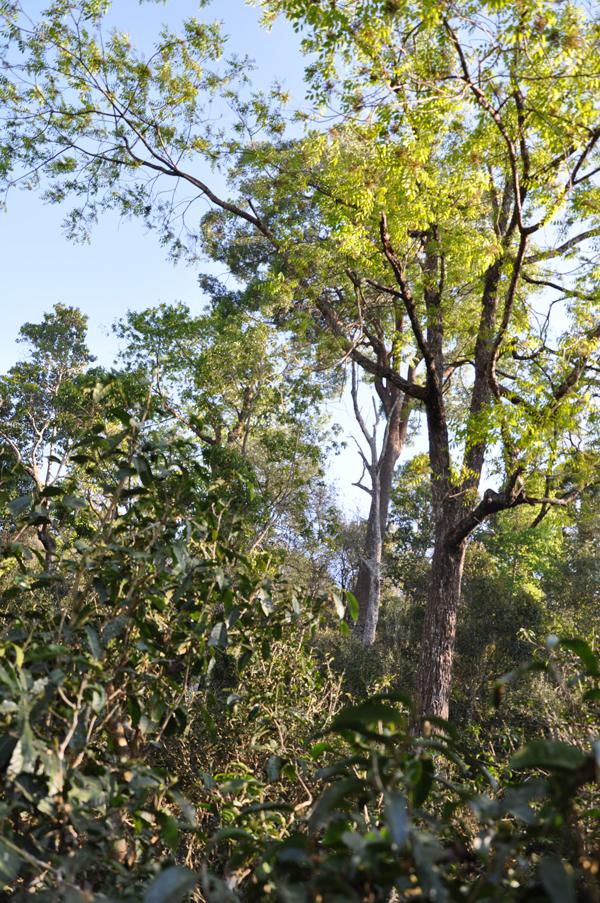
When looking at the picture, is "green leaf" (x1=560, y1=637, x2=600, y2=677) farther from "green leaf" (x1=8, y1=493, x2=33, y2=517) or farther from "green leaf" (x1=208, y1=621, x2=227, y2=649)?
"green leaf" (x1=8, y1=493, x2=33, y2=517)

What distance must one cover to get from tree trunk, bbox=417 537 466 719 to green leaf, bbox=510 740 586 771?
7.53 metres

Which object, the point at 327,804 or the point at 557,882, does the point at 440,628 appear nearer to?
the point at 327,804

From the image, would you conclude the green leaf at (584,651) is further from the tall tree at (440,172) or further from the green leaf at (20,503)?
the tall tree at (440,172)

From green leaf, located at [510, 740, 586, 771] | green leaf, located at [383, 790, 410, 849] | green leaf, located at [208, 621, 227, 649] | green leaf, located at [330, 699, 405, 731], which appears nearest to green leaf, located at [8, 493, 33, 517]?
green leaf, located at [208, 621, 227, 649]

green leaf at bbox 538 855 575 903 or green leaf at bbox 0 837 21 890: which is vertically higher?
green leaf at bbox 538 855 575 903

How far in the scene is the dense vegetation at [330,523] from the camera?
114cm

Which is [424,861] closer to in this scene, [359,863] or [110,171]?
[359,863]

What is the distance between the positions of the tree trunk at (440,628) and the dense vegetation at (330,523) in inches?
1.5

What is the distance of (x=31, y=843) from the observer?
1.31 meters

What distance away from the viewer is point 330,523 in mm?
15625

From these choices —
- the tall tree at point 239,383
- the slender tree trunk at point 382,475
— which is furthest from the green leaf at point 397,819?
the slender tree trunk at point 382,475

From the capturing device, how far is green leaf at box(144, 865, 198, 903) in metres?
0.78

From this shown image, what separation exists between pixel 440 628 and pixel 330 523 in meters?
7.46

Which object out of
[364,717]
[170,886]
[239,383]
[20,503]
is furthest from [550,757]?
[239,383]
